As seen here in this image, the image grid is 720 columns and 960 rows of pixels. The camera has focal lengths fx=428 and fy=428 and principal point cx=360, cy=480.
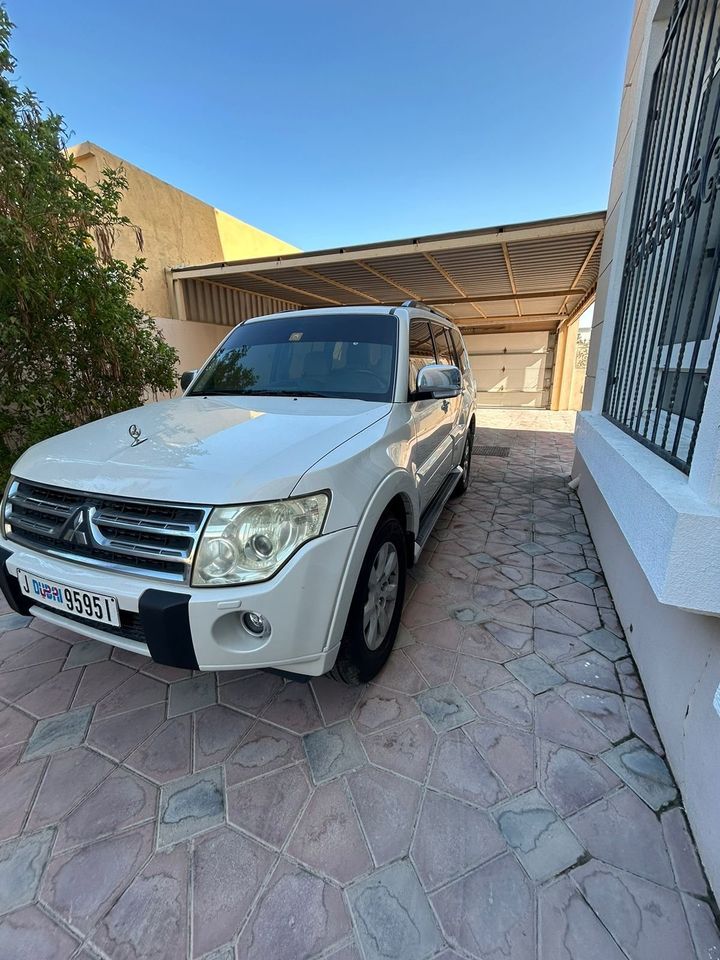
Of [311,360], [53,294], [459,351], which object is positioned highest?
[53,294]

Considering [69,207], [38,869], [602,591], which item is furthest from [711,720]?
[69,207]

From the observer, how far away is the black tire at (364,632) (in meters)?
1.77

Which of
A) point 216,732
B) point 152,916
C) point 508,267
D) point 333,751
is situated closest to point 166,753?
point 216,732

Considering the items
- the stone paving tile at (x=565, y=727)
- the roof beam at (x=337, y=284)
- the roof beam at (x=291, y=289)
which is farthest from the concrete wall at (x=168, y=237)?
the stone paving tile at (x=565, y=727)

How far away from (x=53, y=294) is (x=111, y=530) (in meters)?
3.10

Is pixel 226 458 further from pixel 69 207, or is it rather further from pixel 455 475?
pixel 69 207

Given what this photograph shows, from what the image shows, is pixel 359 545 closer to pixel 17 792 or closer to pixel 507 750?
pixel 507 750

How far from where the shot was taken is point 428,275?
334 inches

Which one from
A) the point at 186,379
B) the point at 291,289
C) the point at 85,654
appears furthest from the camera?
the point at 291,289

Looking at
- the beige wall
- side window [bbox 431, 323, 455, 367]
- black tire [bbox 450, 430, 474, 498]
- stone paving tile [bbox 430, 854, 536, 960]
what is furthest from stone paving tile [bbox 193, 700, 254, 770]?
the beige wall

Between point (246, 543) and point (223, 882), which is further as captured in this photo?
point (246, 543)

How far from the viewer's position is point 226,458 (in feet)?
5.37

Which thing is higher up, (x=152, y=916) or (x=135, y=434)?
(x=135, y=434)

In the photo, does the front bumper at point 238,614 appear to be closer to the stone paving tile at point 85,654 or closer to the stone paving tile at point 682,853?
the stone paving tile at point 85,654
